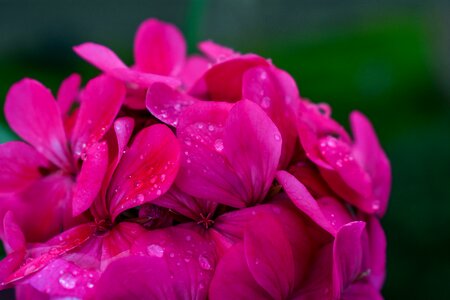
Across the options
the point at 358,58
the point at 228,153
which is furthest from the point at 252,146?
the point at 358,58

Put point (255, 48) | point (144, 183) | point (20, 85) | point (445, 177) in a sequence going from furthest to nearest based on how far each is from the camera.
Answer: point (255, 48)
point (445, 177)
point (20, 85)
point (144, 183)

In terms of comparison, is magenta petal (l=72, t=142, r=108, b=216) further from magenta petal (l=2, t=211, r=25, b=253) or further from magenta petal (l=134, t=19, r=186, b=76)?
magenta petal (l=134, t=19, r=186, b=76)

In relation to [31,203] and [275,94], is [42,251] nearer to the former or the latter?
[31,203]

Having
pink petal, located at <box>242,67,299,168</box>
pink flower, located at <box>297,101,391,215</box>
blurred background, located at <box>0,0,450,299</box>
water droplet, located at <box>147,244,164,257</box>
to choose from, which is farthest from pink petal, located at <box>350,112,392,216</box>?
blurred background, located at <box>0,0,450,299</box>

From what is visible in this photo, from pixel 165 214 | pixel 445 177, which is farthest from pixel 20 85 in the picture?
pixel 445 177

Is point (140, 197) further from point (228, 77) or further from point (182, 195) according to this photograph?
point (228, 77)

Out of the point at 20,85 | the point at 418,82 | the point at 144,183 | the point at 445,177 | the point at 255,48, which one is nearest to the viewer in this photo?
the point at 144,183

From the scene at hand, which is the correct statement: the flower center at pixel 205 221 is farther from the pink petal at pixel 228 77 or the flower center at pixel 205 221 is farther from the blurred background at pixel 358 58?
the blurred background at pixel 358 58
